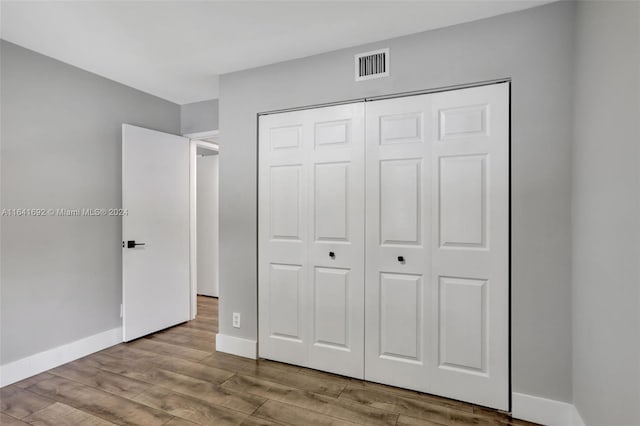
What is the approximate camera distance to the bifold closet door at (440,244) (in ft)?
7.01

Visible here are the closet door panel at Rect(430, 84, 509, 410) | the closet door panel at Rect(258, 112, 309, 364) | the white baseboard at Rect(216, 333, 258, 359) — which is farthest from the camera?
the white baseboard at Rect(216, 333, 258, 359)

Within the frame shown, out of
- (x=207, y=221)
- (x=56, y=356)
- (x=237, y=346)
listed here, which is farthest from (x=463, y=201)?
(x=207, y=221)

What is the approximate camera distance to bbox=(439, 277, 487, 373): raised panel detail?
2174 mm

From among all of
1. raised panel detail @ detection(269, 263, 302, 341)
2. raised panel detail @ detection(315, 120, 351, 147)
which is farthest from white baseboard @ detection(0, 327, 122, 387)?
raised panel detail @ detection(315, 120, 351, 147)

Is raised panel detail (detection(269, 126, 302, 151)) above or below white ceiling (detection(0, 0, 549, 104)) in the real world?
below

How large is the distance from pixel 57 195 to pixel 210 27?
6.35 ft

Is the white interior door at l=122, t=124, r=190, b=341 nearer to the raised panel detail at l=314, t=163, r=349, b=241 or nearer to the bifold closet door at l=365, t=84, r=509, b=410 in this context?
the raised panel detail at l=314, t=163, r=349, b=241

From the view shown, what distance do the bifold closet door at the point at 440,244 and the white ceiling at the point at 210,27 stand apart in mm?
503

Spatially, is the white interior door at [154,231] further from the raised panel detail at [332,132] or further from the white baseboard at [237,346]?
the raised panel detail at [332,132]

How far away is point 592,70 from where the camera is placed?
5.62 ft

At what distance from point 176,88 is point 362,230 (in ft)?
8.16

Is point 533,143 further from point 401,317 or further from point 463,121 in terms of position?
point 401,317

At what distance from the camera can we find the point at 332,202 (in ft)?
8.57

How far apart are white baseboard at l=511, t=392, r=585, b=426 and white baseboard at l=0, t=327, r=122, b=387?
11.2 feet
